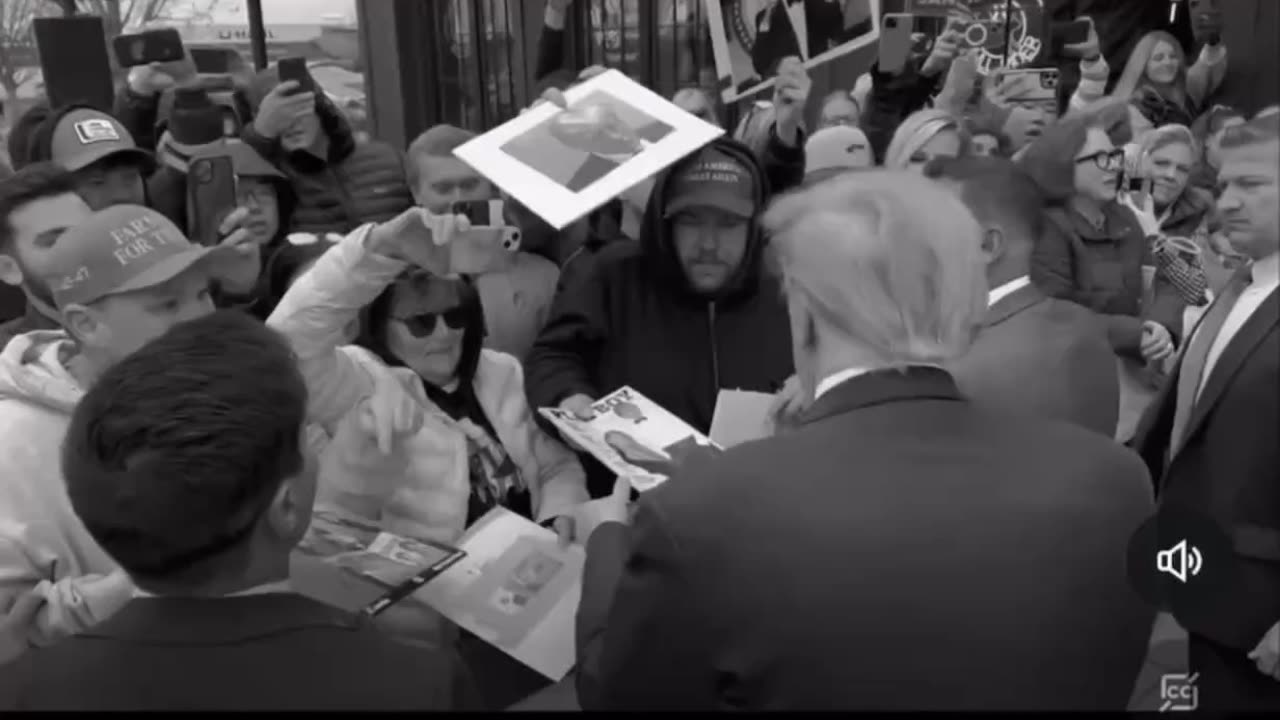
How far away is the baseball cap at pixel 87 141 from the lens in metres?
2.68

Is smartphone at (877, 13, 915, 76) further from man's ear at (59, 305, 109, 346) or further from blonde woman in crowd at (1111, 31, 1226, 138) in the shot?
man's ear at (59, 305, 109, 346)

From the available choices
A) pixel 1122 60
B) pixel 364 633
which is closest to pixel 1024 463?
pixel 364 633

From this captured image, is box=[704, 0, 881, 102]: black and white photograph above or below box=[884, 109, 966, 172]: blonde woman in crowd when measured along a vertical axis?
above

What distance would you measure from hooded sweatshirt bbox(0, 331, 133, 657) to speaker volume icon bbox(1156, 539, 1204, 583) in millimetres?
1328

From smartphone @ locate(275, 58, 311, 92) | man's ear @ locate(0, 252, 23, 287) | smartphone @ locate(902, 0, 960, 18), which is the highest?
smartphone @ locate(902, 0, 960, 18)

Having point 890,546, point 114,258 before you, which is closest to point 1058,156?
point 890,546

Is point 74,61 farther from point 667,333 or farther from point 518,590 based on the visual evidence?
point 518,590

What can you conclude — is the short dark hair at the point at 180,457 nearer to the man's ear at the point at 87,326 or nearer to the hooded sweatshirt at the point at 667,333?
the man's ear at the point at 87,326

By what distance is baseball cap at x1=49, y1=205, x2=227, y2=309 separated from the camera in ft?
5.06

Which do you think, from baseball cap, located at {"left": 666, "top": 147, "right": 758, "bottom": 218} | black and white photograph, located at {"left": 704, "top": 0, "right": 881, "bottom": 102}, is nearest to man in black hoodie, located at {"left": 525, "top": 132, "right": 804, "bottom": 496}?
baseball cap, located at {"left": 666, "top": 147, "right": 758, "bottom": 218}

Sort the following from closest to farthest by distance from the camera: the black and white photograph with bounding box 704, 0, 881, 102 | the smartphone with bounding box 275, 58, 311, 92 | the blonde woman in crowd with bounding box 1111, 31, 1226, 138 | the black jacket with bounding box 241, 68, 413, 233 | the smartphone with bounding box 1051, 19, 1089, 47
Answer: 1. the black and white photograph with bounding box 704, 0, 881, 102
2. the black jacket with bounding box 241, 68, 413, 233
3. the smartphone with bounding box 275, 58, 311, 92
4. the smartphone with bounding box 1051, 19, 1089, 47
5. the blonde woman in crowd with bounding box 1111, 31, 1226, 138

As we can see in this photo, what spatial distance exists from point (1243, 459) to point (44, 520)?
1746 millimetres

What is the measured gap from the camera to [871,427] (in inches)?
42.2

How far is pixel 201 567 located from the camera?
0.98 metres
